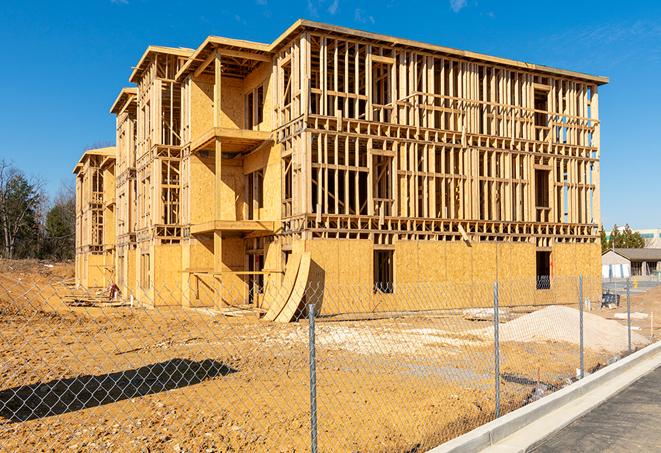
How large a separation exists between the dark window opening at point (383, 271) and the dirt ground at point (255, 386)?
656cm

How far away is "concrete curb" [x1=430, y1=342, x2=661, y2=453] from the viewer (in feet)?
24.6

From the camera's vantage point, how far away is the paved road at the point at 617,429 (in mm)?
7859

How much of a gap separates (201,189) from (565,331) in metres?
18.9

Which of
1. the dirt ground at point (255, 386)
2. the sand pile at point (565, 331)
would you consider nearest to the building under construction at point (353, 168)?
the dirt ground at point (255, 386)

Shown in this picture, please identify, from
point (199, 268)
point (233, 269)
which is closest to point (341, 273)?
point (233, 269)

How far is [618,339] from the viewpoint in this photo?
58.1ft

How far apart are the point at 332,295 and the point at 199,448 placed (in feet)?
57.9

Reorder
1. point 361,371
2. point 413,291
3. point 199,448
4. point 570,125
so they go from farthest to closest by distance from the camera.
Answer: point 570,125, point 413,291, point 361,371, point 199,448

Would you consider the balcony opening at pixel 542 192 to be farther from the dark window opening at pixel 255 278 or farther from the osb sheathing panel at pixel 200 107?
the osb sheathing panel at pixel 200 107

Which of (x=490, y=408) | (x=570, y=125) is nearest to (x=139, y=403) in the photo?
(x=490, y=408)

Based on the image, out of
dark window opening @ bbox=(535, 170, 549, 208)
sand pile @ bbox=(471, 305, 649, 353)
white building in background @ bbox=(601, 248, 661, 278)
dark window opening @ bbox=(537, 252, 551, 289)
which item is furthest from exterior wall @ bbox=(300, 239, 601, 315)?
white building in background @ bbox=(601, 248, 661, 278)

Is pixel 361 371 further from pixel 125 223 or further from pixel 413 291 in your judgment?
pixel 125 223

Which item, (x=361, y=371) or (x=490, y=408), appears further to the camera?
(x=361, y=371)

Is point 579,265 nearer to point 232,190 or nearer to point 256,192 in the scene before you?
point 256,192
